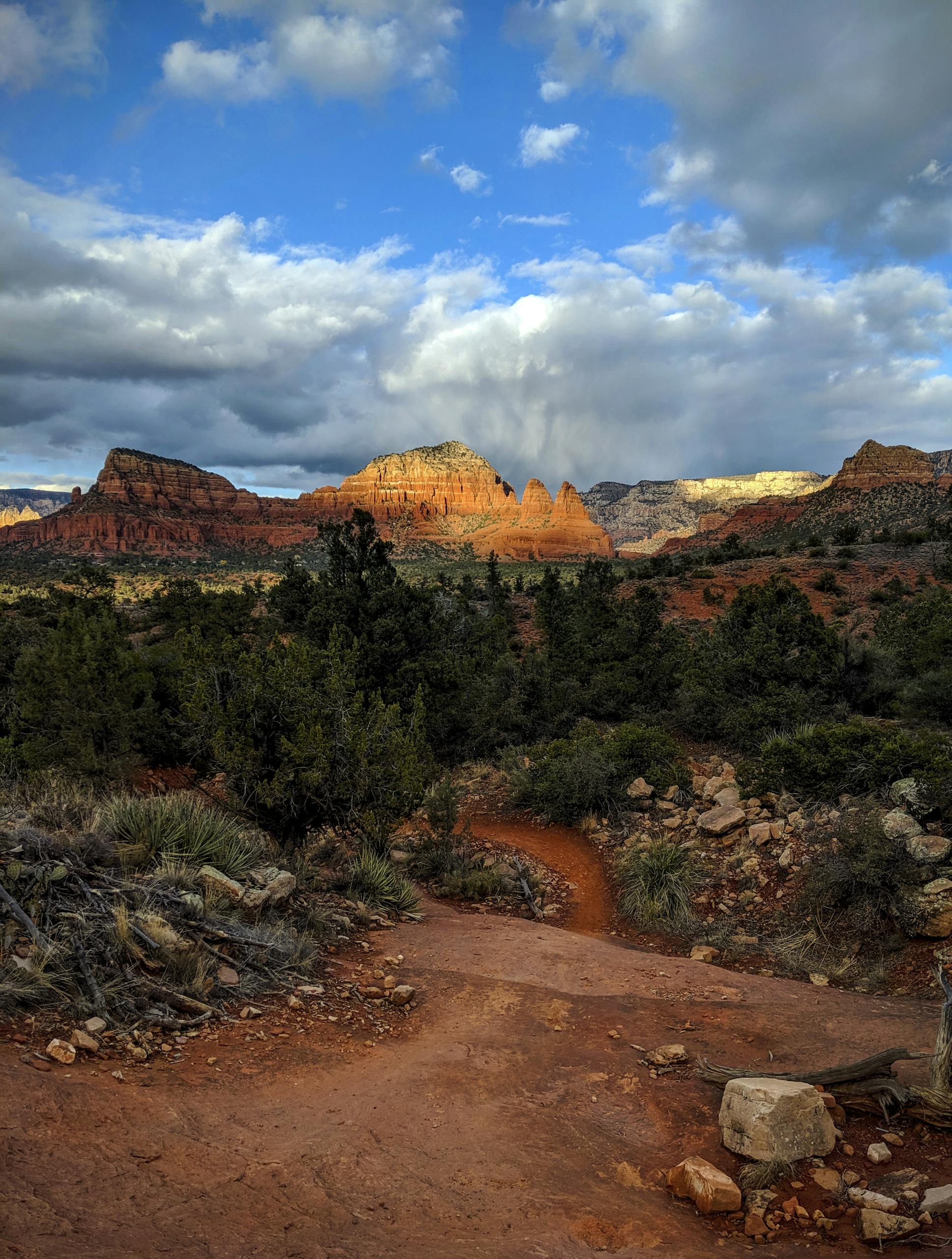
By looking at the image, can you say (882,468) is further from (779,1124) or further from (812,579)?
(779,1124)

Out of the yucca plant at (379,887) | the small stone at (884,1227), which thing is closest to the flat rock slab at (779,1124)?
the small stone at (884,1227)

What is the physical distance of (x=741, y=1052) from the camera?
5.38 m

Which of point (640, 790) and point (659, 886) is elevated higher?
point (640, 790)

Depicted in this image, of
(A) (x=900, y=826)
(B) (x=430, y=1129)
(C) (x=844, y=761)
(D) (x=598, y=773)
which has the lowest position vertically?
(D) (x=598, y=773)

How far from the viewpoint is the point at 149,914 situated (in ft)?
18.6

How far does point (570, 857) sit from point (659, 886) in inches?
107

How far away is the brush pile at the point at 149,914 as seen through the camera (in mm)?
4902

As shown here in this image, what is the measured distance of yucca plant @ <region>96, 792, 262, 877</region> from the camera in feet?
22.7

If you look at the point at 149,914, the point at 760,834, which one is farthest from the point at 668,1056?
the point at 760,834

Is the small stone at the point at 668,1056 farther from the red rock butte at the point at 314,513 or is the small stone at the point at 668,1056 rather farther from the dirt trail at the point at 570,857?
the red rock butte at the point at 314,513

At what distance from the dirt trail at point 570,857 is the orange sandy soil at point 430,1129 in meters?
3.43

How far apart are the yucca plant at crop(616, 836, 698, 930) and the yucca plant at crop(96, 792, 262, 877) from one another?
222 inches

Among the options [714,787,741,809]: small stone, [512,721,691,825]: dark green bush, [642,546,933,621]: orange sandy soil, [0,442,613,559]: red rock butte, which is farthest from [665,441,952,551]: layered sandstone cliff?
[714,787,741,809]: small stone

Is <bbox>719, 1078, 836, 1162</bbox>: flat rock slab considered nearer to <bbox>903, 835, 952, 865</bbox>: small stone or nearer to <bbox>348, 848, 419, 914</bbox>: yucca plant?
<bbox>903, 835, 952, 865</bbox>: small stone
